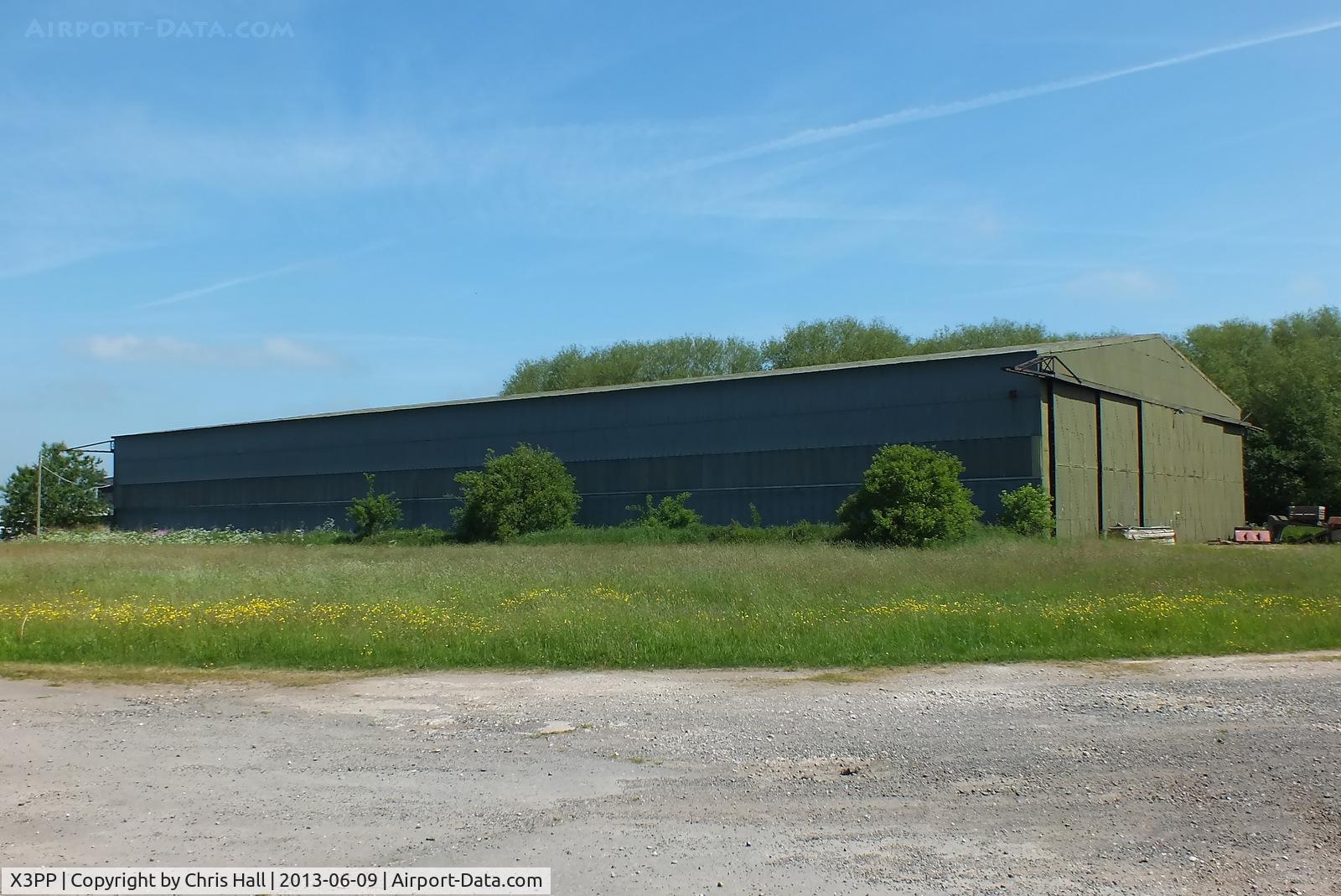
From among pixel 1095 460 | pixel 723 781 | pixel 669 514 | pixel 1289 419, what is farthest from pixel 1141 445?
pixel 723 781

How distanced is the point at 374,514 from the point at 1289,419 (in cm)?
4659

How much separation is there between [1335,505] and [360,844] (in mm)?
56878

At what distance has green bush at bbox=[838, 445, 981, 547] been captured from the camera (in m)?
33.2

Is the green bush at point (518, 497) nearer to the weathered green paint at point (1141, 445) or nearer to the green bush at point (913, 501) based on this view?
the green bush at point (913, 501)

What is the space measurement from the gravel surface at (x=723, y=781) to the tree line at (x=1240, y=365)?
49.3m

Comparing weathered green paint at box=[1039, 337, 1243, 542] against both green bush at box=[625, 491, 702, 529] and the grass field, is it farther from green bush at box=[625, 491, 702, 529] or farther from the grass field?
green bush at box=[625, 491, 702, 529]

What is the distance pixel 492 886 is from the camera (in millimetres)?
5219

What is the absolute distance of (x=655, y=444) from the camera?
44.9 meters

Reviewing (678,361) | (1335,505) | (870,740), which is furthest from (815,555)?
(678,361)

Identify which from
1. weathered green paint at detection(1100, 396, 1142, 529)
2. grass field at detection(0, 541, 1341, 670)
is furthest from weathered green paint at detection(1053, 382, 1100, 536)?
grass field at detection(0, 541, 1341, 670)

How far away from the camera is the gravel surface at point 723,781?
18.2 feet

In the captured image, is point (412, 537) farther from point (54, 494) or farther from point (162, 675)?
point (162, 675)

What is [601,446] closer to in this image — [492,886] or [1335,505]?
[1335,505]

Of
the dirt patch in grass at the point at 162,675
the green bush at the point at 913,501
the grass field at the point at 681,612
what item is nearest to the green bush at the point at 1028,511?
the green bush at the point at 913,501
